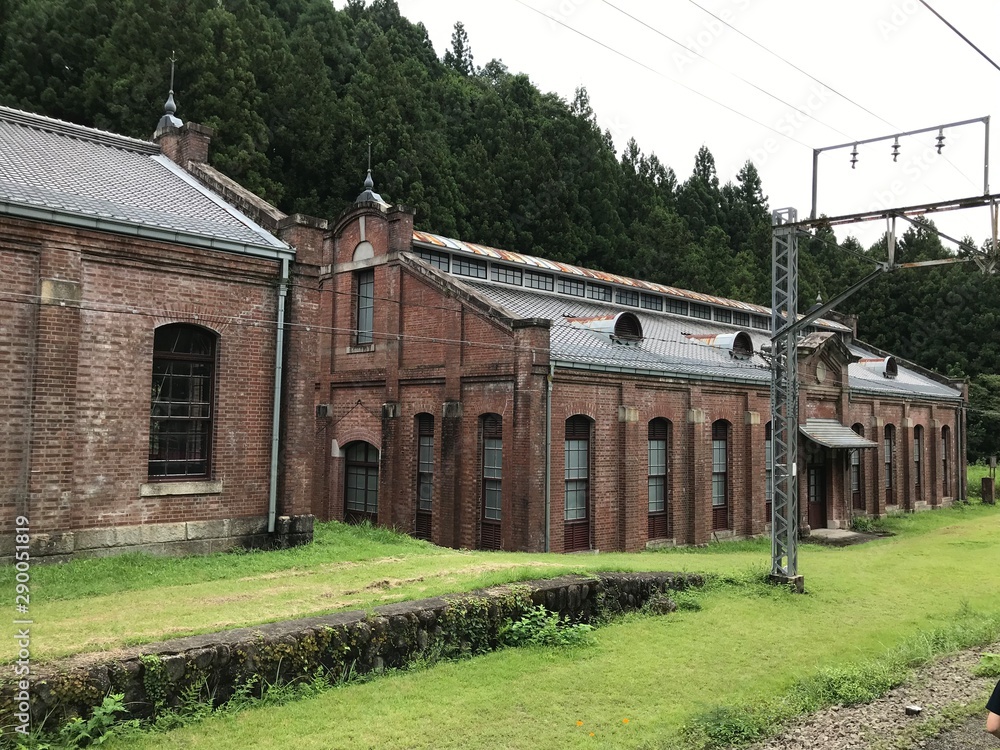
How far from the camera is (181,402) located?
1322 cm

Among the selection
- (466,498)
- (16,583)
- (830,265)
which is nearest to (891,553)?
(466,498)

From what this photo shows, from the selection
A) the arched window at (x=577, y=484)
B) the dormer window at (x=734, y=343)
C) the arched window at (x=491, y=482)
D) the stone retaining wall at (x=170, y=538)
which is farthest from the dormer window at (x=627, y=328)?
the stone retaining wall at (x=170, y=538)

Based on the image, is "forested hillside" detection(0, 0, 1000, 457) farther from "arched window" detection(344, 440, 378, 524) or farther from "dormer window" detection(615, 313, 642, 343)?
"dormer window" detection(615, 313, 642, 343)

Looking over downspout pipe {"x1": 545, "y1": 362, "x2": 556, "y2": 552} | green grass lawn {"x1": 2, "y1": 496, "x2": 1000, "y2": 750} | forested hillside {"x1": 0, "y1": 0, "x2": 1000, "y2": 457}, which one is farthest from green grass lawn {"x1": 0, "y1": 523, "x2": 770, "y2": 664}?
forested hillside {"x1": 0, "y1": 0, "x2": 1000, "y2": 457}

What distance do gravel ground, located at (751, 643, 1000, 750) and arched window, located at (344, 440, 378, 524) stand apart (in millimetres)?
15893

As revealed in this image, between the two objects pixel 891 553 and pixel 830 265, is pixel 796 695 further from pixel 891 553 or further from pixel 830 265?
pixel 830 265

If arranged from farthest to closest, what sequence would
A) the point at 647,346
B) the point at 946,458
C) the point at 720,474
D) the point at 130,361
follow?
1. the point at 946,458
2. the point at 720,474
3. the point at 647,346
4. the point at 130,361

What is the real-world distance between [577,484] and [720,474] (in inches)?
276

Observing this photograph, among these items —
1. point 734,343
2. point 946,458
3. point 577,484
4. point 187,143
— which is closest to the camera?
point 187,143

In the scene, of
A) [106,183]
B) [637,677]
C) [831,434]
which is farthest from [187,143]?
[831,434]

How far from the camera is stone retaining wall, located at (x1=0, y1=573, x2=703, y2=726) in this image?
20.8 ft

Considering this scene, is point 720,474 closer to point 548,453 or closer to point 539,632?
point 548,453

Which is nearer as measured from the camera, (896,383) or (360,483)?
(360,483)

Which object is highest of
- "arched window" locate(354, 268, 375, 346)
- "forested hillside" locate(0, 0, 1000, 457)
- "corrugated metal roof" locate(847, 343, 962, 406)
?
"forested hillside" locate(0, 0, 1000, 457)
